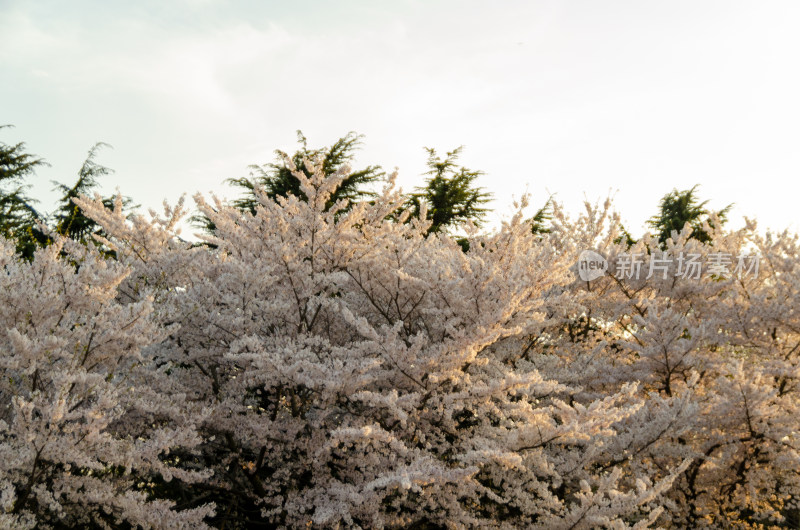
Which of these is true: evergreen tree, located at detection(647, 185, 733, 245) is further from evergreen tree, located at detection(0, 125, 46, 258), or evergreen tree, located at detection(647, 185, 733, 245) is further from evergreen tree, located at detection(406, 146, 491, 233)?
evergreen tree, located at detection(0, 125, 46, 258)

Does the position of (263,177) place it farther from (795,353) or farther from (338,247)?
(795,353)

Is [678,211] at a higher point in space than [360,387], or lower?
higher

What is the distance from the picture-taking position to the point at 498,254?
16.1 feet

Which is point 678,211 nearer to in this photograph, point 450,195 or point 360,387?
point 450,195

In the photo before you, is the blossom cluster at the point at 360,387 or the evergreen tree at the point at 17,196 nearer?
the blossom cluster at the point at 360,387

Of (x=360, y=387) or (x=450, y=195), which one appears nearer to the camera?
(x=360, y=387)

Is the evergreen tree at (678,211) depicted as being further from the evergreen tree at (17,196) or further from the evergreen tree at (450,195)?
the evergreen tree at (17,196)

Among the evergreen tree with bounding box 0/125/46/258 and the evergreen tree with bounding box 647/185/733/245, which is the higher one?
the evergreen tree with bounding box 647/185/733/245

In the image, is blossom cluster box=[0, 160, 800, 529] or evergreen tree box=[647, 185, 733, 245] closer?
blossom cluster box=[0, 160, 800, 529]

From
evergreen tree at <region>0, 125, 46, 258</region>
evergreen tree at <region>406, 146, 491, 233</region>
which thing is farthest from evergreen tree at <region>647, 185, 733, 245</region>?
evergreen tree at <region>0, 125, 46, 258</region>

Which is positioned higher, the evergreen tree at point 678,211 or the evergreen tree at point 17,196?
the evergreen tree at point 678,211

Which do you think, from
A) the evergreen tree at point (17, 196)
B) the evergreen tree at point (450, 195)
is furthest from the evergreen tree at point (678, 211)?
the evergreen tree at point (17, 196)

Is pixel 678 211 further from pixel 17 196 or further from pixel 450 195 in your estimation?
pixel 17 196

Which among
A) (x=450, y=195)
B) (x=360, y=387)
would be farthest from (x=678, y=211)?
(x=360, y=387)
